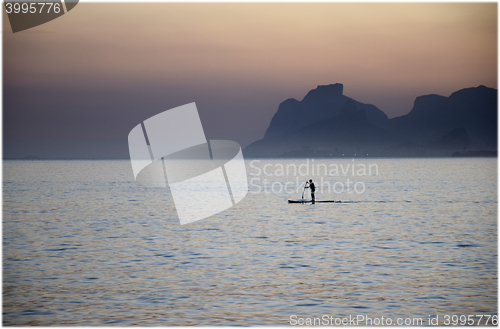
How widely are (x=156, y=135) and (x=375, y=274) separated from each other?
16.9 meters

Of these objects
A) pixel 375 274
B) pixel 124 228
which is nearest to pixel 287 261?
pixel 375 274

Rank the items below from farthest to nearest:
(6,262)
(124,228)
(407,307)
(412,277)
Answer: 1. (124,228)
2. (6,262)
3. (412,277)
4. (407,307)

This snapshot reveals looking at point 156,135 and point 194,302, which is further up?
point 156,135

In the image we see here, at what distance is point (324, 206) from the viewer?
52438 mm

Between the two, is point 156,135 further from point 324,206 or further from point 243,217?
point 324,206

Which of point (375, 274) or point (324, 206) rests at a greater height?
point (375, 274)

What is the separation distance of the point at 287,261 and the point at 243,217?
64.7ft

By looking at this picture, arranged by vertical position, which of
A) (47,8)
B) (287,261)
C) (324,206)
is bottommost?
(324,206)

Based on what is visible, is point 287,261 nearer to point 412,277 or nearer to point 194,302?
point 412,277

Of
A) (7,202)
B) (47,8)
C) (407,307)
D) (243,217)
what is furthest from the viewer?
(7,202)

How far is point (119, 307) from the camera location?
56.1ft

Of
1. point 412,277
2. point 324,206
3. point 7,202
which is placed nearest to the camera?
point 412,277

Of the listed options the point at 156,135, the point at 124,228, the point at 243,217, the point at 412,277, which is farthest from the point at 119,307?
the point at 243,217

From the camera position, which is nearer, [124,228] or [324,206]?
Result: [124,228]
